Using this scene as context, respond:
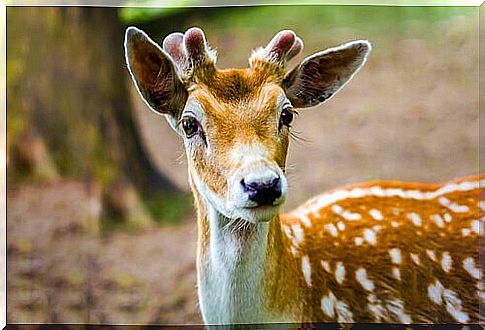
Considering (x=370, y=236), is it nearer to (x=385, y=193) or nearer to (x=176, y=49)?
(x=385, y=193)

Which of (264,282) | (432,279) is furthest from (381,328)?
(264,282)

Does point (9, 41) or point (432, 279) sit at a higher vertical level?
point (9, 41)

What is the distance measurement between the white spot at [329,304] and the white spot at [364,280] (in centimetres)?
15

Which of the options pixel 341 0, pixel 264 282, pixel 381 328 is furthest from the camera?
pixel 341 0

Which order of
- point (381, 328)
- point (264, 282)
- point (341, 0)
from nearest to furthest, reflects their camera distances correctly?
1. point (264, 282)
2. point (381, 328)
3. point (341, 0)

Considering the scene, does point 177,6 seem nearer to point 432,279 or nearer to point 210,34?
point 210,34

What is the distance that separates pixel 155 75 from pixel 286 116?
0.58m

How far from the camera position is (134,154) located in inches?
182

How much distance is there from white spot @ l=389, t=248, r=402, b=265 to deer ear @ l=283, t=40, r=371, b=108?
800 mm

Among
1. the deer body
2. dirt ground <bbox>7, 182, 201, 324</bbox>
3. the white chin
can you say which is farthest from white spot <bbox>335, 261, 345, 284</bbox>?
dirt ground <bbox>7, 182, 201, 324</bbox>

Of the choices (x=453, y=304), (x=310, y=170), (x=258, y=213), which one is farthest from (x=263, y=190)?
(x=310, y=170)

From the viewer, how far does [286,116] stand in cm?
329

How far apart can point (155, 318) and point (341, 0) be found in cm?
203

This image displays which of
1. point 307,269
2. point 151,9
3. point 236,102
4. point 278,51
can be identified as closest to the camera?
point 236,102
